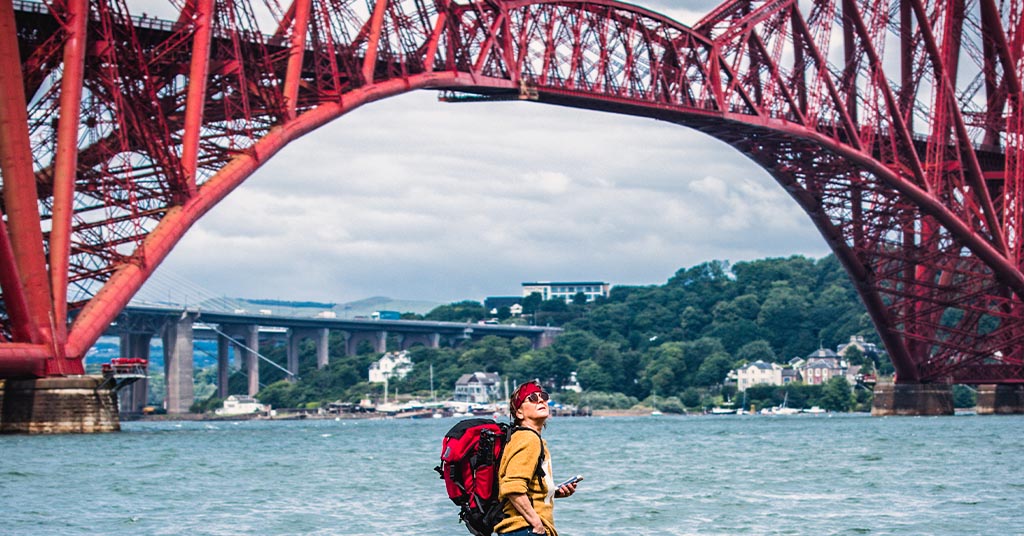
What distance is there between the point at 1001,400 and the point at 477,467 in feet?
251

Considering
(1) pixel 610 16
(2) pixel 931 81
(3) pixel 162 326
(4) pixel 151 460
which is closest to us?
(4) pixel 151 460

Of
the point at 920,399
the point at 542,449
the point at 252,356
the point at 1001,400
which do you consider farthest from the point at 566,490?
the point at 252,356

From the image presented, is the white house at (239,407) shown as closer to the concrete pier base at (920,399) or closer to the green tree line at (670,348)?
the green tree line at (670,348)

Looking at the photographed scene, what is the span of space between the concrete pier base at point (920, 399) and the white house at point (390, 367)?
77520mm

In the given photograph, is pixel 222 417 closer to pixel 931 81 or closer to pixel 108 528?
pixel 931 81

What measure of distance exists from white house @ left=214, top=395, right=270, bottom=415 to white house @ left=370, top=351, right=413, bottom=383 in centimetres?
1463

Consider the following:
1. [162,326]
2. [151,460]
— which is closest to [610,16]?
[151,460]

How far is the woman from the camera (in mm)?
10383

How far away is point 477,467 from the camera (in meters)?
10.5

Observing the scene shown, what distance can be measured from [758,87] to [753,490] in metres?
39.6

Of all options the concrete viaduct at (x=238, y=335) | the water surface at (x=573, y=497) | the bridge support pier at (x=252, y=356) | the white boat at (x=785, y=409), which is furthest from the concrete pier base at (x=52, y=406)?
the bridge support pier at (x=252, y=356)

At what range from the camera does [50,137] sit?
49688 mm

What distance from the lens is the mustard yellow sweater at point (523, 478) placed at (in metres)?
10.4

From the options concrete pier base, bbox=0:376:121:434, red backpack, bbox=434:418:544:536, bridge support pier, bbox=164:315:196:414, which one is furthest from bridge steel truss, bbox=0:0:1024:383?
bridge support pier, bbox=164:315:196:414
